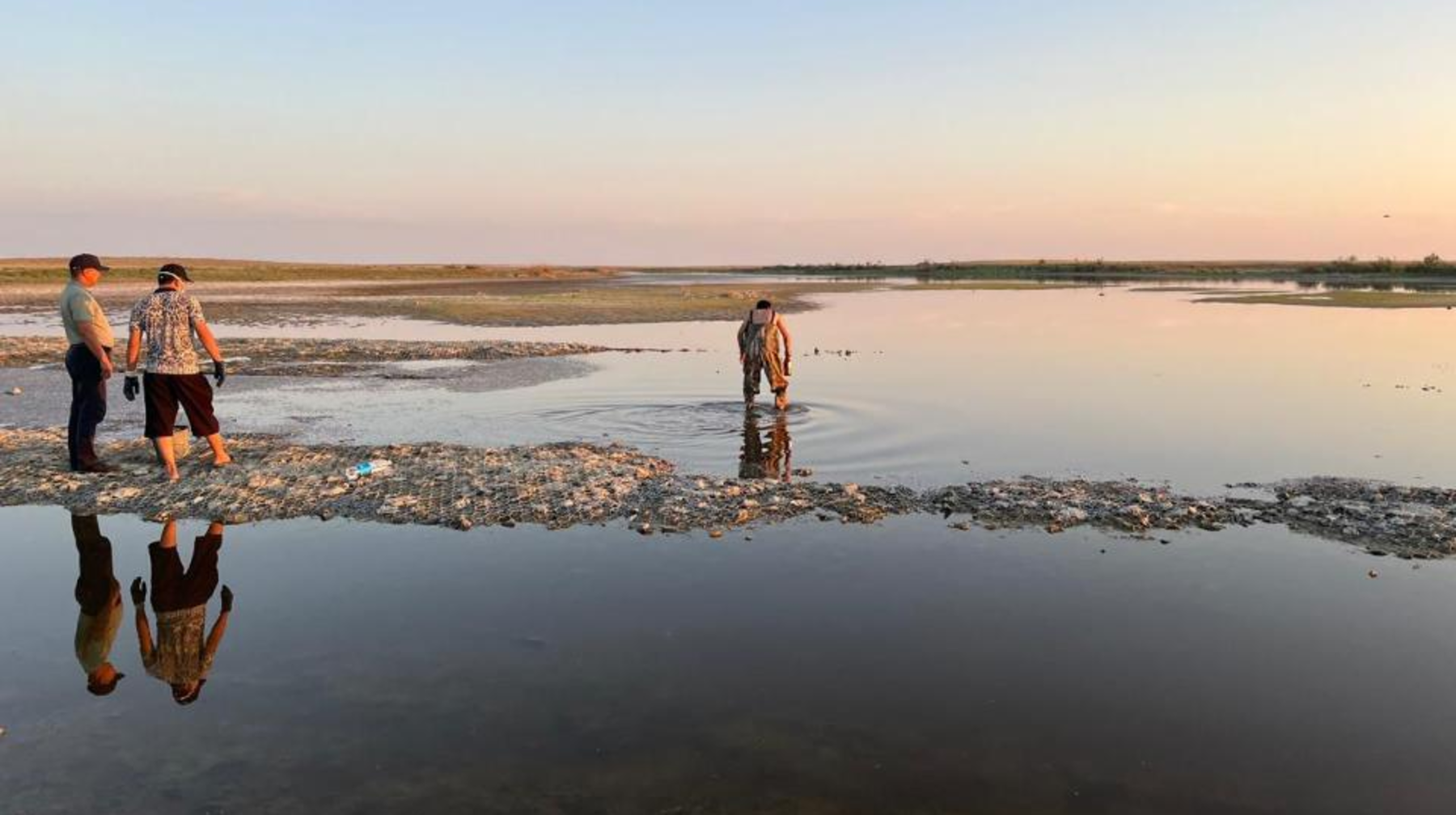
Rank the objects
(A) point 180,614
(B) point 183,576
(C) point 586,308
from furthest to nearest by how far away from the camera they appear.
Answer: (C) point 586,308, (B) point 183,576, (A) point 180,614

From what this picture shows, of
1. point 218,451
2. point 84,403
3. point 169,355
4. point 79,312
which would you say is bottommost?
point 218,451

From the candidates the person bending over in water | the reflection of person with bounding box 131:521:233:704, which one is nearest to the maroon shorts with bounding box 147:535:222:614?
the reflection of person with bounding box 131:521:233:704

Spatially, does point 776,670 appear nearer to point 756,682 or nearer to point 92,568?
point 756,682

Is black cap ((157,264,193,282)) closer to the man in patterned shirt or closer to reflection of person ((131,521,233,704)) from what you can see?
the man in patterned shirt

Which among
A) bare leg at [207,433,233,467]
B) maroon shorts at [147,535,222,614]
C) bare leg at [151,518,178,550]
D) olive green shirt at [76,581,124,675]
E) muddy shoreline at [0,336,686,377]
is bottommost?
olive green shirt at [76,581,124,675]

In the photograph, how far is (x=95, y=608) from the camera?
7.39 m

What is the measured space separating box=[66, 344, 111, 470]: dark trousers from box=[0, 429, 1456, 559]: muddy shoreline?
0.31m

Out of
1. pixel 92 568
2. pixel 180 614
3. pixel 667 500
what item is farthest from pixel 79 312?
pixel 667 500

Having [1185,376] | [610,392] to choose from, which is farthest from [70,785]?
[1185,376]

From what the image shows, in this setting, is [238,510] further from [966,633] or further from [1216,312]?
[1216,312]

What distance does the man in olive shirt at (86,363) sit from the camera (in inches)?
429

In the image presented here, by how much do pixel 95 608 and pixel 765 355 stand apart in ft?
37.3

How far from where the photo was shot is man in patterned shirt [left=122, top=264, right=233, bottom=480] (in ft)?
35.3

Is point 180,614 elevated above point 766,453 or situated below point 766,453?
below
